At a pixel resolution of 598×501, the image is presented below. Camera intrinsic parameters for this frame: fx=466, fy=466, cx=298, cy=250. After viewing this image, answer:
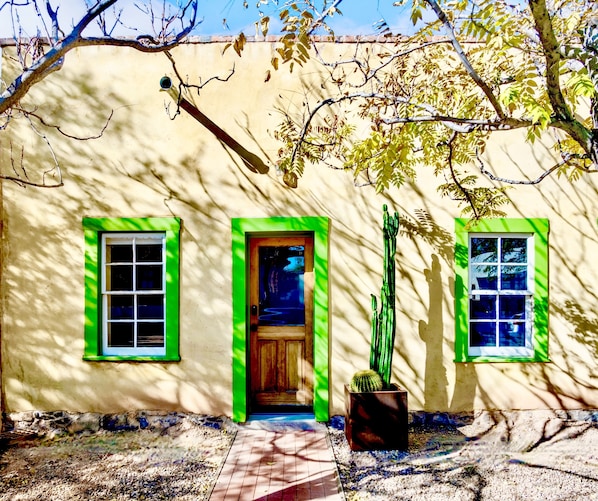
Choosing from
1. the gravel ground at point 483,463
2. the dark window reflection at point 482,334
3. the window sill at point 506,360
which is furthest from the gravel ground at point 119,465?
the dark window reflection at point 482,334

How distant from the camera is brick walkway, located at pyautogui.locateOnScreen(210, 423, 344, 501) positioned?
4520mm

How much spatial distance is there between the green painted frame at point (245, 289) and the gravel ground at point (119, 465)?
0.73 m

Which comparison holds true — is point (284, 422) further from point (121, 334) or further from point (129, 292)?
point (129, 292)

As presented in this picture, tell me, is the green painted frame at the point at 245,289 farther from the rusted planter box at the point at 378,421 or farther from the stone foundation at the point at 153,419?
the rusted planter box at the point at 378,421

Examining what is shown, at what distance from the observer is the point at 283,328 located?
21.5 feet

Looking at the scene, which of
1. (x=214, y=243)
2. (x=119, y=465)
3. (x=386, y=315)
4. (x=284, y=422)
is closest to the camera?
(x=119, y=465)

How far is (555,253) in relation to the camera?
625 centimetres

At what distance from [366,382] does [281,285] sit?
1.85 metres

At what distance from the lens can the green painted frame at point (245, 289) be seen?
6.18 m

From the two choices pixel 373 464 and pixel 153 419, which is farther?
pixel 153 419

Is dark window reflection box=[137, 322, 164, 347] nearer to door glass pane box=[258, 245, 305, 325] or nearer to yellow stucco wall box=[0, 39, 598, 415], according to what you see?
yellow stucco wall box=[0, 39, 598, 415]

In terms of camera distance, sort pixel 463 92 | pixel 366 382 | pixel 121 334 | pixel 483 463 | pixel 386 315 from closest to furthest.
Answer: pixel 463 92 < pixel 483 463 < pixel 366 382 < pixel 386 315 < pixel 121 334

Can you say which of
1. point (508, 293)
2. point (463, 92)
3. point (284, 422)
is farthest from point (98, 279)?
point (508, 293)

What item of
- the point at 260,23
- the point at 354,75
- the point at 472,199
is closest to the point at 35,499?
the point at 260,23
